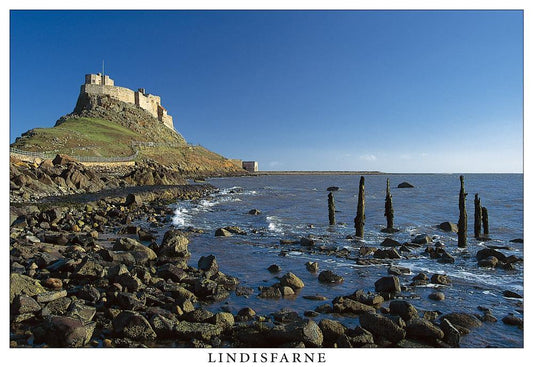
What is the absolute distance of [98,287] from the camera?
1102 cm

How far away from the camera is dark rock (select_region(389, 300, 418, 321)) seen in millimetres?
9492

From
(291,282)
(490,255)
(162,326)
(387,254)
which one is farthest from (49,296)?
(490,255)

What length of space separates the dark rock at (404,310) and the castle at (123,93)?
161m

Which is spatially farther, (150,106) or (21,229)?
(150,106)

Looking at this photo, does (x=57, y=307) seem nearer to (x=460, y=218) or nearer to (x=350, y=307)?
(x=350, y=307)

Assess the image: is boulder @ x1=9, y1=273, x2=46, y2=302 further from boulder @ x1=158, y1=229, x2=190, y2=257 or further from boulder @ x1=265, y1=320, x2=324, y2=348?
boulder @ x1=265, y1=320, x2=324, y2=348

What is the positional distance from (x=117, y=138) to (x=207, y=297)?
109m

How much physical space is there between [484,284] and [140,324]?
14.1 metres

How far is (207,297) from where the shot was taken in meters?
10.9

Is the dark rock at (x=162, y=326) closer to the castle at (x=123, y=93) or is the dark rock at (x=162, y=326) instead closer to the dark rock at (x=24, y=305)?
the dark rock at (x=24, y=305)
